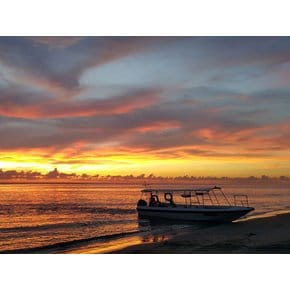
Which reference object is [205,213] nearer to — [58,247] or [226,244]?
[226,244]

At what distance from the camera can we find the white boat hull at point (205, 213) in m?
14.9

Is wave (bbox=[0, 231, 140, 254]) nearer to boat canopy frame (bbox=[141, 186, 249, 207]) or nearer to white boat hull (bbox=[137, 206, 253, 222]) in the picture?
boat canopy frame (bbox=[141, 186, 249, 207])

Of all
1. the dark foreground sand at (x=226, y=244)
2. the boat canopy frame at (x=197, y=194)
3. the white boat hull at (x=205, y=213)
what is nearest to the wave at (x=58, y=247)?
the dark foreground sand at (x=226, y=244)

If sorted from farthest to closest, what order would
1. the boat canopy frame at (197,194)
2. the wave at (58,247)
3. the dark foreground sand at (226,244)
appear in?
the boat canopy frame at (197,194), the wave at (58,247), the dark foreground sand at (226,244)

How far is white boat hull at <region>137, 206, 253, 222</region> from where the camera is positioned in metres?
14.9

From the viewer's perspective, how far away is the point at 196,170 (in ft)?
35.5

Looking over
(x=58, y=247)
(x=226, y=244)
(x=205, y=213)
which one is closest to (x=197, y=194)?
(x=205, y=213)

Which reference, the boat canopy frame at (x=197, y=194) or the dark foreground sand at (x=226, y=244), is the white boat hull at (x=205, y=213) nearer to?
the boat canopy frame at (x=197, y=194)

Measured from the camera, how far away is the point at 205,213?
15148 millimetres

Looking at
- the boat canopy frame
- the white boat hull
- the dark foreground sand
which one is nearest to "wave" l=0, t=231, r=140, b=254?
the dark foreground sand

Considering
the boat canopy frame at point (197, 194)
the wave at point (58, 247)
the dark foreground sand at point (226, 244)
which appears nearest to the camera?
the dark foreground sand at point (226, 244)

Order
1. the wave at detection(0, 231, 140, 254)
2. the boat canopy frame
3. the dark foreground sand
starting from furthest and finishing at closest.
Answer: the boat canopy frame
the wave at detection(0, 231, 140, 254)
the dark foreground sand

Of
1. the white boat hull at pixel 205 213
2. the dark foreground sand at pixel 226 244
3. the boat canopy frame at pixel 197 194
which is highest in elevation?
the boat canopy frame at pixel 197 194

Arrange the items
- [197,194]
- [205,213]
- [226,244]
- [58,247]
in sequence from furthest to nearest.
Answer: [197,194] → [205,213] → [58,247] → [226,244]
